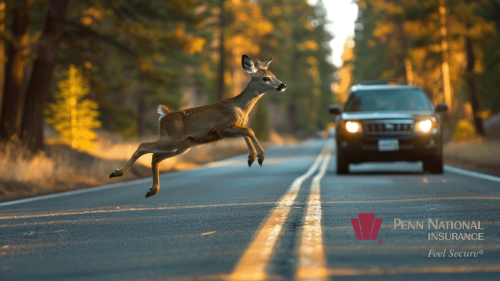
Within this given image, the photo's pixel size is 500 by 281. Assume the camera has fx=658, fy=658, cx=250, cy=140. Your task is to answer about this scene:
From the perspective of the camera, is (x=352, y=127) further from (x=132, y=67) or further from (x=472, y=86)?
(x=472, y=86)

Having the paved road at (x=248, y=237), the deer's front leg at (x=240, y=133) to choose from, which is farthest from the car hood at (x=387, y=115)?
the deer's front leg at (x=240, y=133)

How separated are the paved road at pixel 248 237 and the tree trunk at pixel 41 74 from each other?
9661mm

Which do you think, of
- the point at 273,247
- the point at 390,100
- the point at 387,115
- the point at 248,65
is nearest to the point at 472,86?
the point at 390,100

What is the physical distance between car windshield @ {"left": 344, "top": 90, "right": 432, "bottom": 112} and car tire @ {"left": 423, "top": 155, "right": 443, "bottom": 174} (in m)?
1.53

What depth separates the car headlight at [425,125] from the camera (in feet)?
48.7

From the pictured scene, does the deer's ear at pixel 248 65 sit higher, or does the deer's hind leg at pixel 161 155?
the deer's ear at pixel 248 65

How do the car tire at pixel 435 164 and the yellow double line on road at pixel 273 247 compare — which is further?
the car tire at pixel 435 164

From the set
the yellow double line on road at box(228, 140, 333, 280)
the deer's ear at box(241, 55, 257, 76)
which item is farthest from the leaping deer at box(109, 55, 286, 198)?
the yellow double line on road at box(228, 140, 333, 280)

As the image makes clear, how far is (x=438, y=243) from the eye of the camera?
230 inches

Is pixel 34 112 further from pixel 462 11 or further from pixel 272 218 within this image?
pixel 462 11

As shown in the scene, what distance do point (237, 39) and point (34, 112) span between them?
42977mm

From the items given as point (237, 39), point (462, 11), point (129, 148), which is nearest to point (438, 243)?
point (129, 148)

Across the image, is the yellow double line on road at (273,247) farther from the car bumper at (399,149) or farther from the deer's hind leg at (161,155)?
the car bumper at (399,149)

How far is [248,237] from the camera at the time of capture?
6203 millimetres
